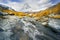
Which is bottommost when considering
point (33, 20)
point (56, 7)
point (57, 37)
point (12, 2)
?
point (57, 37)

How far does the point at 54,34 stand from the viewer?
7781 millimetres

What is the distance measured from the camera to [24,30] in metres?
7.73

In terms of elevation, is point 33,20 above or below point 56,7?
below

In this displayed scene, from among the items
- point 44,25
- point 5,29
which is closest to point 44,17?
Result: point 44,25

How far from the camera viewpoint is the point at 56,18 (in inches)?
307

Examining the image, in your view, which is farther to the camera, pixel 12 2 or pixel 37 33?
pixel 12 2

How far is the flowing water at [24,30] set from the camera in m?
7.64

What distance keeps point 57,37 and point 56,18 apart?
29.2 inches

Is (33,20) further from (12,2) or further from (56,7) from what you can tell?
(12,2)

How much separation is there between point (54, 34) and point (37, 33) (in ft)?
2.19

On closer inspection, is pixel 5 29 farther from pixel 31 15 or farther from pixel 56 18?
pixel 56 18

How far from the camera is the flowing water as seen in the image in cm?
764

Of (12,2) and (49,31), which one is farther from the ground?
(12,2)

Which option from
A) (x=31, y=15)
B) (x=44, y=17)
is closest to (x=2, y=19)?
(x=31, y=15)
